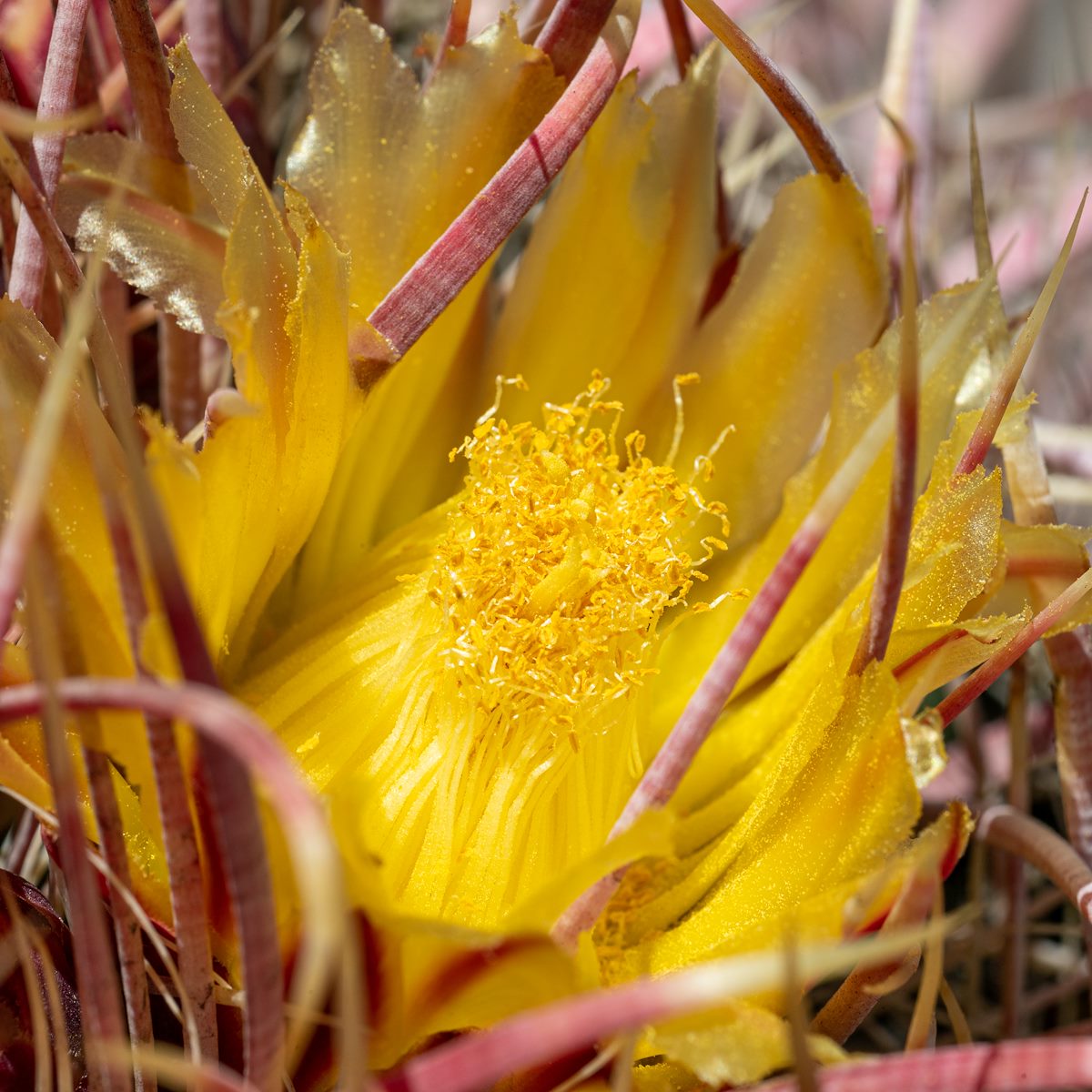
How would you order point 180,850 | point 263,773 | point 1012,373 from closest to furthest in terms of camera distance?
point 263,773, point 180,850, point 1012,373

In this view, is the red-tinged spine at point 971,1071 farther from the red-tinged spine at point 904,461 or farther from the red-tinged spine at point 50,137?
the red-tinged spine at point 50,137

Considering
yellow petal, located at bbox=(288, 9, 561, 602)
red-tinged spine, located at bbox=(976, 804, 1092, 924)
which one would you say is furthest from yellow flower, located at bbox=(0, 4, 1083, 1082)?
red-tinged spine, located at bbox=(976, 804, 1092, 924)

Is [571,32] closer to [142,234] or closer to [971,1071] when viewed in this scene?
[142,234]

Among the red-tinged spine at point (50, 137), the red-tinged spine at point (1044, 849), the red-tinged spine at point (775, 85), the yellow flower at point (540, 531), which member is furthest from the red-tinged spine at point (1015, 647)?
the red-tinged spine at point (50, 137)

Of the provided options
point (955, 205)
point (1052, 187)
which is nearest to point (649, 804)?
point (1052, 187)

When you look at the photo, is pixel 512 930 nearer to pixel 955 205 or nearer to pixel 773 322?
pixel 773 322

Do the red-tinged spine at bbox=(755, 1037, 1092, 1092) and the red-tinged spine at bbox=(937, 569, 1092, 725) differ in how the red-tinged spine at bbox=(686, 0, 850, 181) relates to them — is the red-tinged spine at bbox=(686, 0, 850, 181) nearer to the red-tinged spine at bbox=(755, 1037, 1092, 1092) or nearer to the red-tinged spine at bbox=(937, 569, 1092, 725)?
the red-tinged spine at bbox=(937, 569, 1092, 725)

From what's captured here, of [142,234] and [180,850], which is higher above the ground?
[142,234]

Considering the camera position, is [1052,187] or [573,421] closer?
[573,421]

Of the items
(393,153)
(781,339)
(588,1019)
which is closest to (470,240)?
(393,153)
